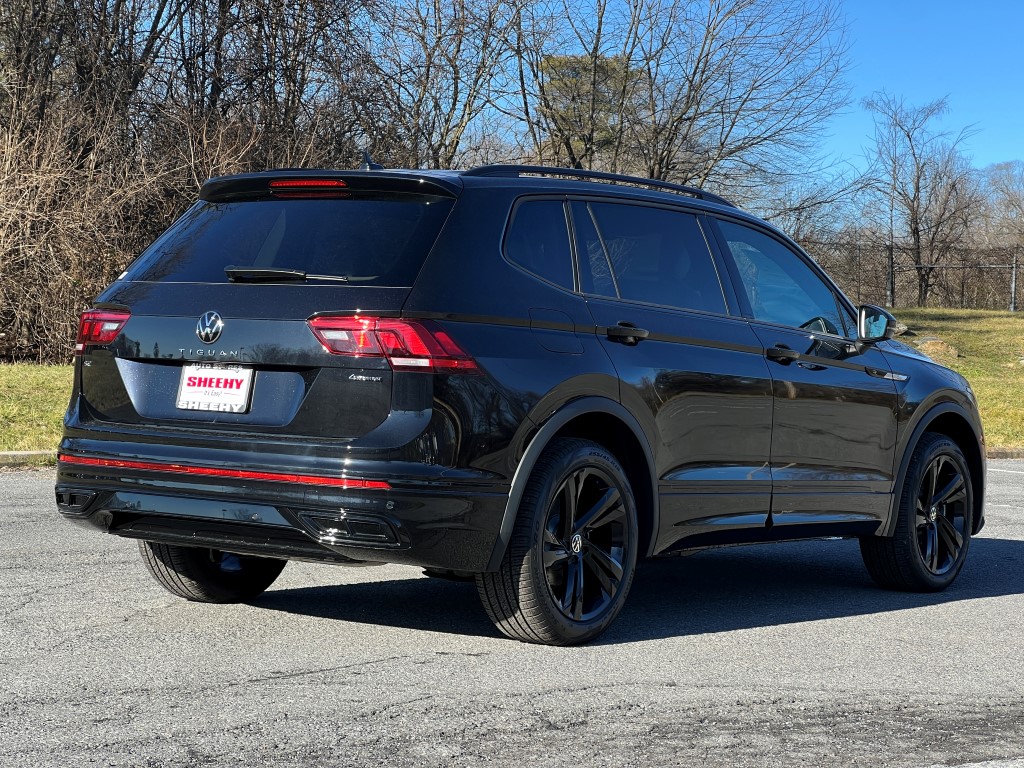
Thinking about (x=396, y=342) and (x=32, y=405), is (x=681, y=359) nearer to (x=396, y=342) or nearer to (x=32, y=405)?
(x=396, y=342)

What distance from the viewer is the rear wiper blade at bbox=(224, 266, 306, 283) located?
210 inches

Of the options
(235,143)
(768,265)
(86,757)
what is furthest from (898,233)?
(86,757)

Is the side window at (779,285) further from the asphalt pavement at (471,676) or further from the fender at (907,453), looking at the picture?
the asphalt pavement at (471,676)

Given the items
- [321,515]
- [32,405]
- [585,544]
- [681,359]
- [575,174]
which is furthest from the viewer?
[32,405]

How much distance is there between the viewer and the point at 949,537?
7.96 metres

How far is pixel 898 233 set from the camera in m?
58.6

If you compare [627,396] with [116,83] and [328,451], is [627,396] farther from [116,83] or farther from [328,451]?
[116,83]

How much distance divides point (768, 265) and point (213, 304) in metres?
2.99

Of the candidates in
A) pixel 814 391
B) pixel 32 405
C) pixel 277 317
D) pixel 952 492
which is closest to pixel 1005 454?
pixel 952 492

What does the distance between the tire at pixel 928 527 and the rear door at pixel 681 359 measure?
128 cm

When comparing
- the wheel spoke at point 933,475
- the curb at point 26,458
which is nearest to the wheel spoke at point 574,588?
the wheel spoke at point 933,475

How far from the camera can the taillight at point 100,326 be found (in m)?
5.61

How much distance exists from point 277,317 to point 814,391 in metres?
2.88

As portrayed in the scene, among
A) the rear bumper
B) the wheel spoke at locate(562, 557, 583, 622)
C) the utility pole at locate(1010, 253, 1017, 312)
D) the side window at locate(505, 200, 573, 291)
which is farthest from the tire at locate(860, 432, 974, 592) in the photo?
the utility pole at locate(1010, 253, 1017, 312)
